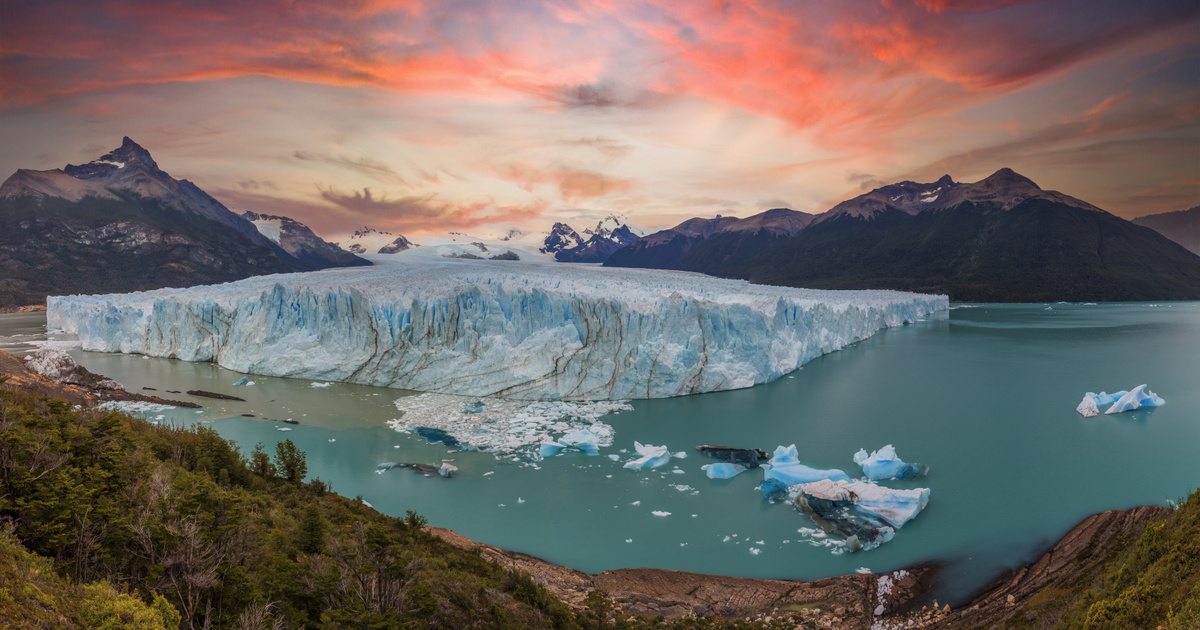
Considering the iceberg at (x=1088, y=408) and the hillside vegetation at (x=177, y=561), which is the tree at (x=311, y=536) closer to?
the hillside vegetation at (x=177, y=561)

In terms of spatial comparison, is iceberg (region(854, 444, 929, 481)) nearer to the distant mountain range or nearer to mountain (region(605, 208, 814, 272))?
the distant mountain range

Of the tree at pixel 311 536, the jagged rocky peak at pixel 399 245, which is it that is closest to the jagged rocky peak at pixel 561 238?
the jagged rocky peak at pixel 399 245

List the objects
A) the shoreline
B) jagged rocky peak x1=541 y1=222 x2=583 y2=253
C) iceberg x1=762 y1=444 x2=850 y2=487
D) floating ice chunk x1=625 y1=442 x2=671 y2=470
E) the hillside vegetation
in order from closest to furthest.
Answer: the hillside vegetation
the shoreline
iceberg x1=762 y1=444 x2=850 y2=487
floating ice chunk x1=625 y1=442 x2=671 y2=470
jagged rocky peak x1=541 y1=222 x2=583 y2=253

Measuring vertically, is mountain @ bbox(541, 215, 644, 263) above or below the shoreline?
above

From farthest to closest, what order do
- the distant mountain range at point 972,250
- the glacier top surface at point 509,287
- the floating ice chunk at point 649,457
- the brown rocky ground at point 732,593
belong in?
the distant mountain range at point 972,250
the glacier top surface at point 509,287
the floating ice chunk at point 649,457
the brown rocky ground at point 732,593

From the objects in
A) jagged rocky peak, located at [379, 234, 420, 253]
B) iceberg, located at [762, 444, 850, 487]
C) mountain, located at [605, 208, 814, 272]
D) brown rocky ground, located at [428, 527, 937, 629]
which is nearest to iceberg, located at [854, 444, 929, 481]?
iceberg, located at [762, 444, 850, 487]

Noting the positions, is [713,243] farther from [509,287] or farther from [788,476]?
[788,476]

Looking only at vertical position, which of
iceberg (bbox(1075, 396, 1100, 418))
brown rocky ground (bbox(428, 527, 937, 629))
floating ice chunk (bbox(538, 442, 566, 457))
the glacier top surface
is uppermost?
the glacier top surface
